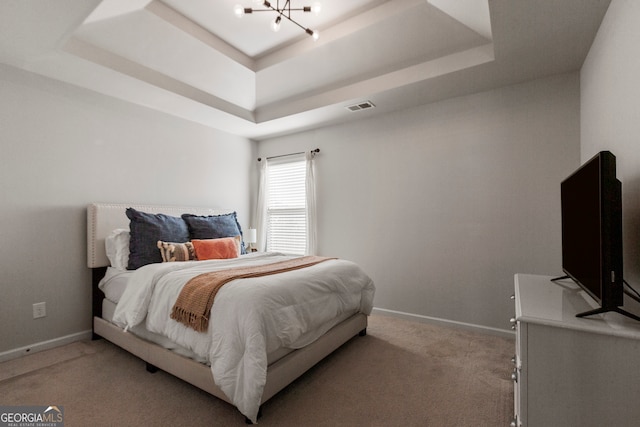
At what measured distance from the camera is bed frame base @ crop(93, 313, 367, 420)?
179cm

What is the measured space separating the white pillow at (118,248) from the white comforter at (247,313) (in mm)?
425

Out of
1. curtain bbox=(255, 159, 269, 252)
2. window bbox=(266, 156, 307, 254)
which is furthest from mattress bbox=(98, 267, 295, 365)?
window bbox=(266, 156, 307, 254)

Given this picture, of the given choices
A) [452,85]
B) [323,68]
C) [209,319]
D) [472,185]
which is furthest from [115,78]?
[472,185]

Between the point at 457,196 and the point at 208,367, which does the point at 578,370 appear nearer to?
the point at 208,367

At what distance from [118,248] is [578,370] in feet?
10.7

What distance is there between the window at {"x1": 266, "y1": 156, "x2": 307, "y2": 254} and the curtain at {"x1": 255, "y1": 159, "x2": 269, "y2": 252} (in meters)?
0.05

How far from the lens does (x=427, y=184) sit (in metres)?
3.35

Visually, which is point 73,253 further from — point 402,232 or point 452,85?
point 452,85

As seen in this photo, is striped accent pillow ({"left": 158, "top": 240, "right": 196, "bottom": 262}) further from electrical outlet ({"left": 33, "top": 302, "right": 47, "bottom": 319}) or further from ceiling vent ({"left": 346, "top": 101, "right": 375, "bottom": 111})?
ceiling vent ({"left": 346, "top": 101, "right": 375, "bottom": 111})

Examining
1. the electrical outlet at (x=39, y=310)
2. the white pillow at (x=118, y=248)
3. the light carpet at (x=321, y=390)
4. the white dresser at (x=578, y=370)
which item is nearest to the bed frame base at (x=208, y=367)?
the light carpet at (x=321, y=390)

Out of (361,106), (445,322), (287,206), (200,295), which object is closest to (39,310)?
(200,295)

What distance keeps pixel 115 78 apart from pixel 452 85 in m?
3.18

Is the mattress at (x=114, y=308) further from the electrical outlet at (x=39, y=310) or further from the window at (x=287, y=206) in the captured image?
the window at (x=287, y=206)

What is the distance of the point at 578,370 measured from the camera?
110 centimetres
